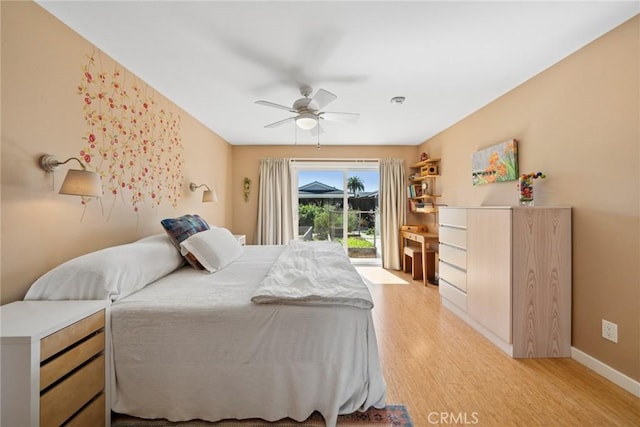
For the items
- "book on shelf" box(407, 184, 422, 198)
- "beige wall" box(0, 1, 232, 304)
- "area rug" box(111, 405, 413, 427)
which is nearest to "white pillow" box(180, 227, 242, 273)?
"beige wall" box(0, 1, 232, 304)

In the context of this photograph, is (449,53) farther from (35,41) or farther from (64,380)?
(64,380)

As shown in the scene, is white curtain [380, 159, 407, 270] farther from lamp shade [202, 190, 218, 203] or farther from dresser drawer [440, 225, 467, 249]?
lamp shade [202, 190, 218, 203]

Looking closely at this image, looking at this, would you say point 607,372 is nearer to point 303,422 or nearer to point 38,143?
point 303,422

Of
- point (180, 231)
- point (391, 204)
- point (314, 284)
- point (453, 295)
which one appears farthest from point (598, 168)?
point (180, 231)

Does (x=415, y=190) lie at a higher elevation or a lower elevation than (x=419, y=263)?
higher

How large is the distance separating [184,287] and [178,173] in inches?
75.4

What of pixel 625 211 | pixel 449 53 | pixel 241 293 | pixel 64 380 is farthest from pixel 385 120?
pixel 64 380

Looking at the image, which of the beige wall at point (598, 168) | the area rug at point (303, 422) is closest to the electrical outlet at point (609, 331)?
the beige wall at point (598, 168)

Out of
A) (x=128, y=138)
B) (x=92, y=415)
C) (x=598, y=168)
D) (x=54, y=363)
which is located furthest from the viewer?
(x=128, y=138)

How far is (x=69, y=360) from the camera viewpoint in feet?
3.76

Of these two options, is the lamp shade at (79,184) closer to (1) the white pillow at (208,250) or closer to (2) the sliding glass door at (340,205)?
(1) the white pillow at (208,250)

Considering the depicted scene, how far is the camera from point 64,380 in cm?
113

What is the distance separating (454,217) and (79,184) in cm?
326

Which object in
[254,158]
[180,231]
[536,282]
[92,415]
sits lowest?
[92,415]
